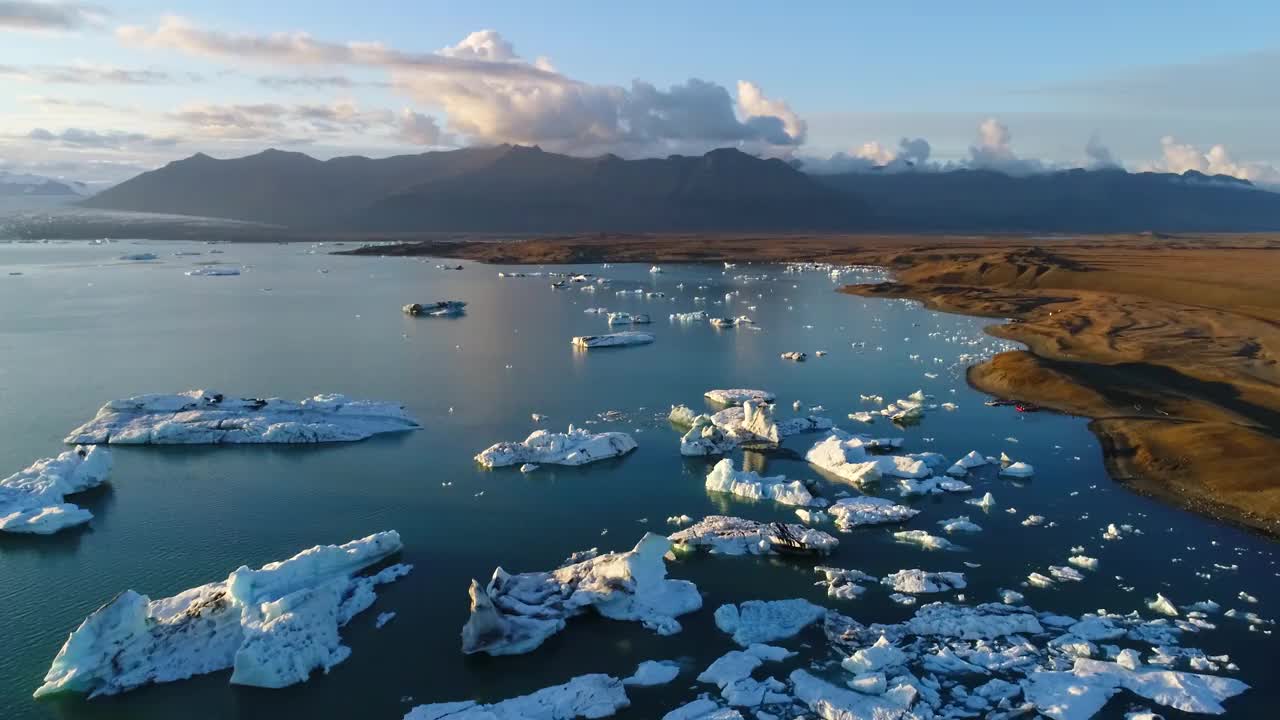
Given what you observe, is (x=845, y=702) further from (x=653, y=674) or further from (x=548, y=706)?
(x=548, y=706)

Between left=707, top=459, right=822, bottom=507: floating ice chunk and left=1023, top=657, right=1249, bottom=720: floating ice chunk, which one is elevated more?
left=707, top=459, right=822, bottom=507: floating ice chunk

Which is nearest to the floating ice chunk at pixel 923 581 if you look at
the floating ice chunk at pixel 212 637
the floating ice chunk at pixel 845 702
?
the floating ice chunk at pixel 845 702

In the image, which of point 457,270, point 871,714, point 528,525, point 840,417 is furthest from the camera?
point 457,270

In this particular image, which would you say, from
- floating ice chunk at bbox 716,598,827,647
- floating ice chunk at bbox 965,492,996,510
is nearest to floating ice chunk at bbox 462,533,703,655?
floating ice chunk at bbox 716,598,827,647

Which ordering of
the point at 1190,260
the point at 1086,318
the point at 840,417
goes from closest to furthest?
the point at 840,417 < the point at 1086,318 < the point at 1190,260

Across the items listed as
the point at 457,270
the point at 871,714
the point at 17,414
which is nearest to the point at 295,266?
the point at 457,270

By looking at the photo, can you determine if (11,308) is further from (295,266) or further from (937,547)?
→ (937,547)

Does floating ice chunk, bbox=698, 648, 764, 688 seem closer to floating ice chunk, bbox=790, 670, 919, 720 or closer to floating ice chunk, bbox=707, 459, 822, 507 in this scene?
floating ice chunk, bbox=790, 670, 919, 720

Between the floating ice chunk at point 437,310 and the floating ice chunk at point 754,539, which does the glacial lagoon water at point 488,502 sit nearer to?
the floating ice chunk at point 754,539
